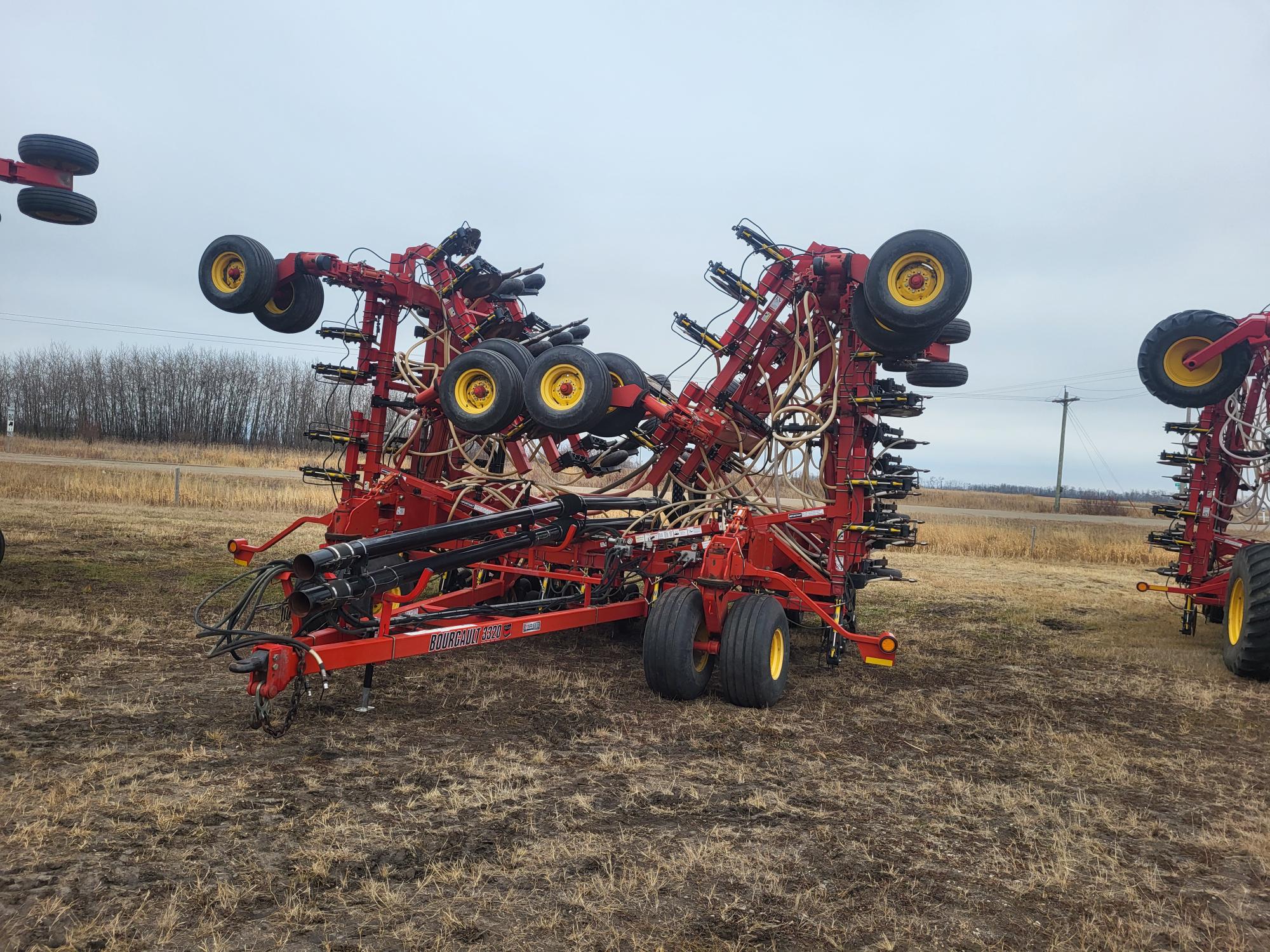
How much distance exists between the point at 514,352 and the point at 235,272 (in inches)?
122

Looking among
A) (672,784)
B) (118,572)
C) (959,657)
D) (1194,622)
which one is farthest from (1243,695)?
(118,572)

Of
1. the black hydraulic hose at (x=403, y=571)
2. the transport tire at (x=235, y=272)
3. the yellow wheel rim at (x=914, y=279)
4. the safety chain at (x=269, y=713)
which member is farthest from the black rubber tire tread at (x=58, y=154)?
the yellow wheel rim at (x=914, y=279)

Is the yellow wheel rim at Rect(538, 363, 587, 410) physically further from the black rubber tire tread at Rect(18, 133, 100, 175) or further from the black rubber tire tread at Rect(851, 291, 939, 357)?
the black rubber tire tread at Rect(18, 133, 100, 175)

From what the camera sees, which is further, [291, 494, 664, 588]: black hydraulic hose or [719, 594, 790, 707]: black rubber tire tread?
[719, 594, 790, 707]: black rubber tire tread

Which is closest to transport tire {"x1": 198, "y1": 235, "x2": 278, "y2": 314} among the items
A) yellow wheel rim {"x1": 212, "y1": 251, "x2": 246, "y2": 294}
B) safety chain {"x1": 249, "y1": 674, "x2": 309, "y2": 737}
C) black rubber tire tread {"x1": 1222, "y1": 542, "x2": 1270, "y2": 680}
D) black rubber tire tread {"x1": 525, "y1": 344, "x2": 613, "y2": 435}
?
yellow wheel rim {"x1": 212, "y1": 251, "x2": 246, "y2": 294}

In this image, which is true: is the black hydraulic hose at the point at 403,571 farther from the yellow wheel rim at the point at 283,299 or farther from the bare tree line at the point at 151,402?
the bare tree line at the point at 151,402

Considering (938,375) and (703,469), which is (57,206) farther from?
(938,375)

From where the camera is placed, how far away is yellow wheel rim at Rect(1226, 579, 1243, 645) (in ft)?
25.2

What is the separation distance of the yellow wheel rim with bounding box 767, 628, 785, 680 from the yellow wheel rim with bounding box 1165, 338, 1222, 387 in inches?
192

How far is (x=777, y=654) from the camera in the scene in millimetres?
6047

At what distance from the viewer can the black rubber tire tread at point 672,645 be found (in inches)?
229

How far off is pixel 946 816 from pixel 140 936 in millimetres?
3293

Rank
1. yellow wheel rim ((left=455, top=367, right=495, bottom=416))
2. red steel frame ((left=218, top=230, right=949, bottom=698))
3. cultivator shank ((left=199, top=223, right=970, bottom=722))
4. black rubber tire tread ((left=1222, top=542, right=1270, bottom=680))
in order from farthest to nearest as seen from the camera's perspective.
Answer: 1. yellow wheel rim ((left=455, top=367, right=495, bottom=416))
2. black rubber tire tread ((left=1222, top=542, right=1270, bottom=680))
3. red steel frame ((left=218, top=230, right=949, bottom=698))
4. cultivator shank ((left=199, top=223, right=970, bottom=722))

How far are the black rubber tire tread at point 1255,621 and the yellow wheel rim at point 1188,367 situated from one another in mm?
1599
